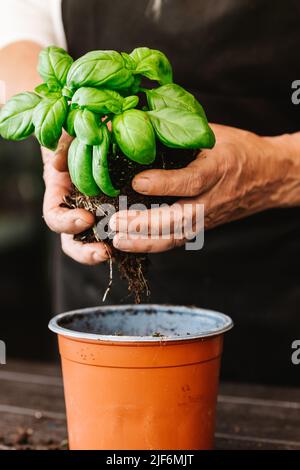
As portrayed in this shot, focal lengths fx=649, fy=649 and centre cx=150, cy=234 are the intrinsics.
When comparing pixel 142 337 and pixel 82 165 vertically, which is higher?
pixel 82 165

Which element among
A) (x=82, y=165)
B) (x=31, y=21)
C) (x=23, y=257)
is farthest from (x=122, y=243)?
(x=23, y=257)

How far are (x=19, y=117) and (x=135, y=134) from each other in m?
0.17

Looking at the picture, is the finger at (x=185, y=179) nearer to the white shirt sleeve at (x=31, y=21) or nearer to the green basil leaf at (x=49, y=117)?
the green basil leaf at (x=49, y=117)

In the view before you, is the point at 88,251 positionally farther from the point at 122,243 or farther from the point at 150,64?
the point at 150,64

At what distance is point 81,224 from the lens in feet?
2.96

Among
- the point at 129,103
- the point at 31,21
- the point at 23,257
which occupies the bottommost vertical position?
the point at 23,257

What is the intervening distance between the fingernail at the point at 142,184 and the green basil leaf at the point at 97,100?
0.10 meters

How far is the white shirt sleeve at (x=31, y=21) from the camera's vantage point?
4.43 feet

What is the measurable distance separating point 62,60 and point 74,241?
0.93ft

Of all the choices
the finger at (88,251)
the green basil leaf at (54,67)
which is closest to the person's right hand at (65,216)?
the finger at (88,251)

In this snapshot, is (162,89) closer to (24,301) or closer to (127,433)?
(127,433)

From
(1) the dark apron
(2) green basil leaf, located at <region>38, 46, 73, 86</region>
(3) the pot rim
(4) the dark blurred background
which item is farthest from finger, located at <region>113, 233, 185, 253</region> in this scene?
(4) the dark blurred background

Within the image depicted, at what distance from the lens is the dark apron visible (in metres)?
1.29

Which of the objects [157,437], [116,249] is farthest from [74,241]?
[157,437]
